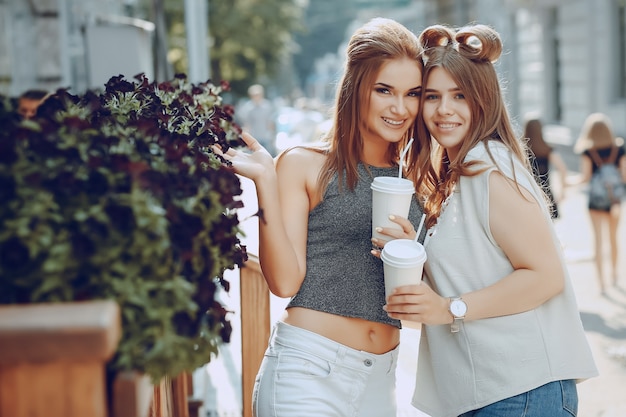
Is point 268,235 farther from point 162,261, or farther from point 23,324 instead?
point 23,324

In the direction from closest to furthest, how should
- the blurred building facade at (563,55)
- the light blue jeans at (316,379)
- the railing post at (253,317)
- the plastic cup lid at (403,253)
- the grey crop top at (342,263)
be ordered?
1. the plastic cup lid at (403,253)
2. the light blue jeans at (316,379)
3. the grey crop top at (342,263)
4. the railing post at (253,317)
5. the blurred building facade at (563,55)

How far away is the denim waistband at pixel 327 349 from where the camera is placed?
8.03 feet

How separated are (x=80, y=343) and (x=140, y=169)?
0.99 ft

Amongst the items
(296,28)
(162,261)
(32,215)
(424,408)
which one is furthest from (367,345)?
(296,28)

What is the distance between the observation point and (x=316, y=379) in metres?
2.44

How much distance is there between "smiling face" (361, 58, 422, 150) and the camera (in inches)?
101

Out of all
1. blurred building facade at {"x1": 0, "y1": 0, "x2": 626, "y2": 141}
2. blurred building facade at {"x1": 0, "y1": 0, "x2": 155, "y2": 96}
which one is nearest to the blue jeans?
blurred building facade at {"x1": 0, "y1": 0, "x2": 626, "y2": 141}

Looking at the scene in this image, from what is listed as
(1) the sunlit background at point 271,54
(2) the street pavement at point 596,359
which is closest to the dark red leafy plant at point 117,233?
(1) the sunlit background at point 271,54

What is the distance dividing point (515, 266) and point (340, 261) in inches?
21.4

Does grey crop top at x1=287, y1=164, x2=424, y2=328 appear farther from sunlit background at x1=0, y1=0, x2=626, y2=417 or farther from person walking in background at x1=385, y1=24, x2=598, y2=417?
sunlit background at x1=0, y1=0, x2=626, y2=417

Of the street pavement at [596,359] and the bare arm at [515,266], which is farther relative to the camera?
the street pavement at [596,359]

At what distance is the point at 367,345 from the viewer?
8.27 feet

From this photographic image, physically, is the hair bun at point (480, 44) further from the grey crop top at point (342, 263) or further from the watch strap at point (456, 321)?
the watch strap at point (456, 321)

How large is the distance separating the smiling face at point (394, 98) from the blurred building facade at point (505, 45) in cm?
83
